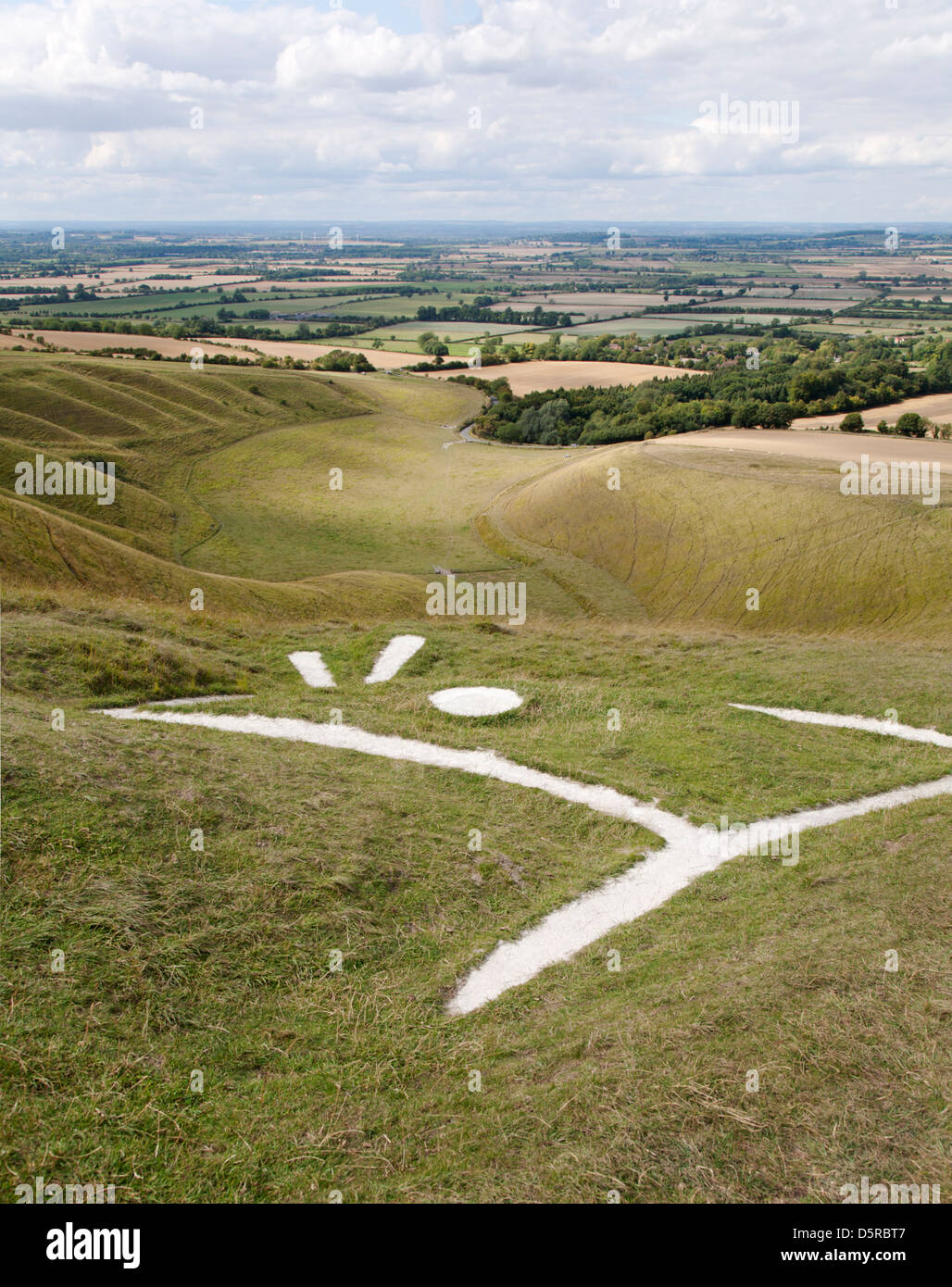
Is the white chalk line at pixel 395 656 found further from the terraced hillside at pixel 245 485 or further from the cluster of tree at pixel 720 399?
the cluster of tree at pixel 720 399

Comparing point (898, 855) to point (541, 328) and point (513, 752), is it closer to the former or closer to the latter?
point (513, 752)

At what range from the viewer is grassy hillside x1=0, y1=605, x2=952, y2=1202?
952cm

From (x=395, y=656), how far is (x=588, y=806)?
47.4 ft

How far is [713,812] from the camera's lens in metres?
20.9

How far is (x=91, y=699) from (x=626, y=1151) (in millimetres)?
20315

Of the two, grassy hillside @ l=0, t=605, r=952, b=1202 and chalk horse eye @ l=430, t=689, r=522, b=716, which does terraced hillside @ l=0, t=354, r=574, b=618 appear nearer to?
chalk horse eye @ l=430, t=689, r=522, b=716

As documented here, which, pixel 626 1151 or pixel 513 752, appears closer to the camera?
pixel 626 1151

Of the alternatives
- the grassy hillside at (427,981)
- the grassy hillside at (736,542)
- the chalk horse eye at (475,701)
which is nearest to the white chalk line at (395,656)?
the chalk horse eye at (475,701)

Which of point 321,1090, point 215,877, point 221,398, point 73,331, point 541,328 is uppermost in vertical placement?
point 541,328

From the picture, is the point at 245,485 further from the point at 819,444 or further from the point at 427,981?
the point at 427,981

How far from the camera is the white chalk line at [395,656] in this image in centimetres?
3106

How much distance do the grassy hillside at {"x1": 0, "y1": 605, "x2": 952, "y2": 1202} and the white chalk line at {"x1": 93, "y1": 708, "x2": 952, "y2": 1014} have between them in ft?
1.26

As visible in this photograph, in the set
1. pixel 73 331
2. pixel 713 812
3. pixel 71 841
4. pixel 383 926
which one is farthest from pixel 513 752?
pixel 73 331

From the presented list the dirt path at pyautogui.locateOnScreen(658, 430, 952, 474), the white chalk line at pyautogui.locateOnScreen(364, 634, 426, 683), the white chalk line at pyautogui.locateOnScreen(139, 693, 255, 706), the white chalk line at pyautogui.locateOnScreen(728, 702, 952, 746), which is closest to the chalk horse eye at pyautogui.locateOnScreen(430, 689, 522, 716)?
the white chalk line at pyautogui.locateOnScreen(364, 634, 426, 683)
